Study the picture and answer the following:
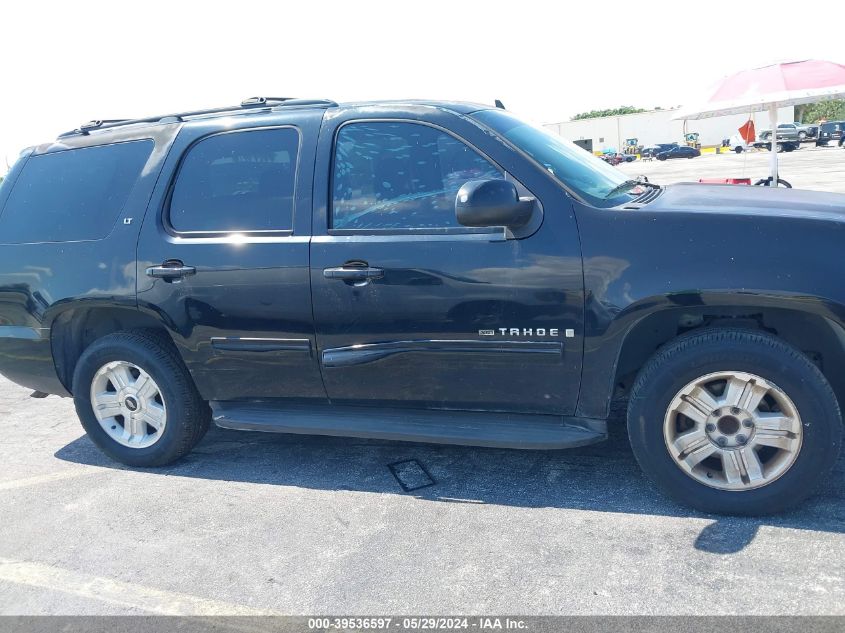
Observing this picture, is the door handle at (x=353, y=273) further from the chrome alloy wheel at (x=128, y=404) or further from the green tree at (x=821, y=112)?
the green tree at (x=821, y=112)

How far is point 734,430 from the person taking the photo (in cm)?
311

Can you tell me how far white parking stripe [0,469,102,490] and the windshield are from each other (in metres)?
3.12

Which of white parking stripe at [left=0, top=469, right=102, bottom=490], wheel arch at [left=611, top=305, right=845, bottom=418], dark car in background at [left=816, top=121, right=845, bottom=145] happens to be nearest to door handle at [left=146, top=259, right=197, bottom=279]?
white parking stripe at [left=0, top=469, right=102, bottom=490]

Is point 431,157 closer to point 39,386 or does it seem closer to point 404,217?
point 404,217

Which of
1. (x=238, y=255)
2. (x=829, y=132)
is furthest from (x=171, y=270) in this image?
(x=829, y=132)

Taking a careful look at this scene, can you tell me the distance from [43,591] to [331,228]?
2055mm

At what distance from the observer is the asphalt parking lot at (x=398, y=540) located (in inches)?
108

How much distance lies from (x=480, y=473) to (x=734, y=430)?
4.29ft

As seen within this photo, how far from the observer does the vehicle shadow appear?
3150 mm

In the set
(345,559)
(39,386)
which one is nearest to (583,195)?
(345,559)

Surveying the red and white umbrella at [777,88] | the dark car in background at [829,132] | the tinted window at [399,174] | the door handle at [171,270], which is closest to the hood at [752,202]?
the tinted window at [399,174]

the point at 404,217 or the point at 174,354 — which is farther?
the point at 174,354

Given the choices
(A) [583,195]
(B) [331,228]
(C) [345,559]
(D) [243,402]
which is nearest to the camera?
(C) [345,559]

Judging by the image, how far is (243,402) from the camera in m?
3.99
